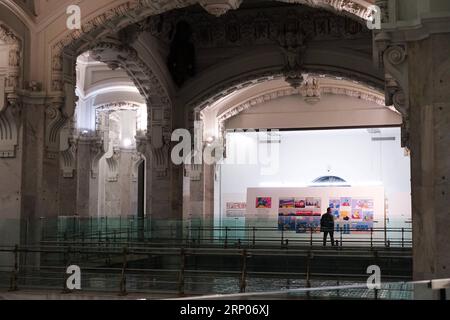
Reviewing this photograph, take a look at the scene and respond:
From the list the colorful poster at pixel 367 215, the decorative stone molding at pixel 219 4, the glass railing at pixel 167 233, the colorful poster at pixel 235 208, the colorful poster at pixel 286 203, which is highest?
the decorative stone molding at pixel 219 4

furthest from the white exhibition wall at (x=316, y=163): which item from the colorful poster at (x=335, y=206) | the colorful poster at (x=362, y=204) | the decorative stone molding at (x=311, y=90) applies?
the decorative stone molding at (x=311, y=90)

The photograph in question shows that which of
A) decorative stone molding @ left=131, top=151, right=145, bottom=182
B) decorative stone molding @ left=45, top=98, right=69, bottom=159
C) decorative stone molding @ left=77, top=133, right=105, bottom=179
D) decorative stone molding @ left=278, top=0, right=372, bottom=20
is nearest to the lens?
decorative stone molding @ left=278, top=0, right=372, bottom=20

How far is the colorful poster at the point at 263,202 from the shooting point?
25031mm

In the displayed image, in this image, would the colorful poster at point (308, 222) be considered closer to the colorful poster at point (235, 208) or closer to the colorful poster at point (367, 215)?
the colorful poster at point (367, 215)

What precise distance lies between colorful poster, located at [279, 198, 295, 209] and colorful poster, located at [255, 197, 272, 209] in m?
0.48

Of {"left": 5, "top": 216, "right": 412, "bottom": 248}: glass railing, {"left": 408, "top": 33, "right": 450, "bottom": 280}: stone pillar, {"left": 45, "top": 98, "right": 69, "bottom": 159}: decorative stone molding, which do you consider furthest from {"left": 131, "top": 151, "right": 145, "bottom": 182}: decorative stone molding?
{"left": 408, "top": 33, "right": 450, "bottom": 280}: stone pillar

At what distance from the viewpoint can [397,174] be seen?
25.0 meters

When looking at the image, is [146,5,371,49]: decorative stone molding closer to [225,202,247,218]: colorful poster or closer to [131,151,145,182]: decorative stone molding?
[225,202,247,218]: colorful poster

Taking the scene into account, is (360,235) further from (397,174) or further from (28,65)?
(28,65)

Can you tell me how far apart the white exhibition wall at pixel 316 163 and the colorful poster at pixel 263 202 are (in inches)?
20.4

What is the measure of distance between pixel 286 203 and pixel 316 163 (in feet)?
8.24

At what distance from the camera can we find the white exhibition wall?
25047 millimetres

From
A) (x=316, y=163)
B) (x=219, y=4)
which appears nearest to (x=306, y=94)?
(x=316, y=163)
